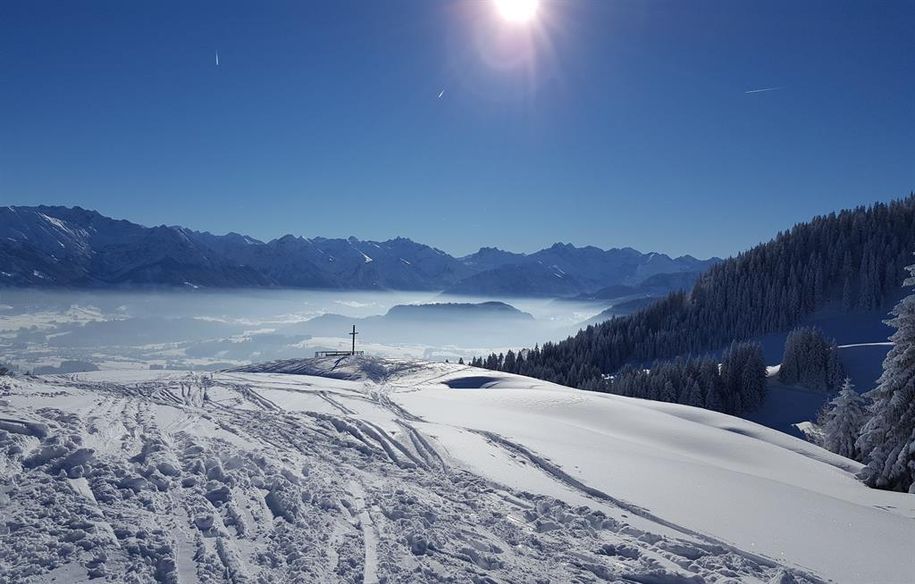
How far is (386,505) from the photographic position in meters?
9.15

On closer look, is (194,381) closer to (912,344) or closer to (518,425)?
(518,425)

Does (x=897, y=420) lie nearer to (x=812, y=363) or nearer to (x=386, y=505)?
(x=386, y=505)

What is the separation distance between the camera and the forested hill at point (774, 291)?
369 feet

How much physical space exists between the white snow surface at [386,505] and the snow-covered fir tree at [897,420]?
1.56m

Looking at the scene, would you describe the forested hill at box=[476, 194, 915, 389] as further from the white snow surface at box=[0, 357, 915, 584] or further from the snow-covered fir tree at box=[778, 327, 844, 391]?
the white snow surface at box=[0, 357, 915, 584]

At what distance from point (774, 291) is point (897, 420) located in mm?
117934

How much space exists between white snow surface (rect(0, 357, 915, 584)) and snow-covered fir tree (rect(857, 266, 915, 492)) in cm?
156

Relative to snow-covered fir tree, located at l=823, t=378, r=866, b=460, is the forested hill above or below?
above

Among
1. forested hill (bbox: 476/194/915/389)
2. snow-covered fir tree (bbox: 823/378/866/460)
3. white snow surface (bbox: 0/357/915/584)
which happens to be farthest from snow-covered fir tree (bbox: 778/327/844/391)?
white snow surface (bbox: 0/357/915/584)

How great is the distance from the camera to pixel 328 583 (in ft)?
20.9

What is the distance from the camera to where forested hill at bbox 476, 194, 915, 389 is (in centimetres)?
11238

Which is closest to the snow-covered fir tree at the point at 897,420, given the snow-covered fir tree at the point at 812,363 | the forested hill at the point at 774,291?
the snow-covered fir tree at the point at 812,363

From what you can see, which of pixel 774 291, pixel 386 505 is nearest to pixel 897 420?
pixel 386 505

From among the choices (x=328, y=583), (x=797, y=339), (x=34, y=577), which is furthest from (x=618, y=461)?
(x=797, y=339)
